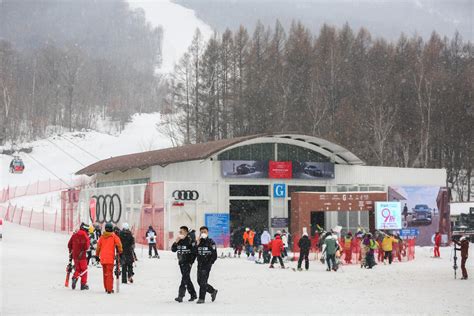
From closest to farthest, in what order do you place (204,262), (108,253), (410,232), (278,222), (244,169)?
(204,262) → (108,253) → (278,222) → (244,169) → (410,232)

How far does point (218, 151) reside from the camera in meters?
35.4

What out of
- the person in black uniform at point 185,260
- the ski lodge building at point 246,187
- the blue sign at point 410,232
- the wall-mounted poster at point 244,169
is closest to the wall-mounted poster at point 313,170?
the ski lodge building at point 246,187

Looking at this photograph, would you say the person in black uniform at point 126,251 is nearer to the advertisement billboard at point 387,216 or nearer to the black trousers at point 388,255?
the black trousers at point 388,255

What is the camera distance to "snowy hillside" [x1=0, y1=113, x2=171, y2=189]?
71.5 metres

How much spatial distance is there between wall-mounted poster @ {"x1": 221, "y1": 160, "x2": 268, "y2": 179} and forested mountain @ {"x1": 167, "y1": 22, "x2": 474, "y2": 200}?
70.1ft

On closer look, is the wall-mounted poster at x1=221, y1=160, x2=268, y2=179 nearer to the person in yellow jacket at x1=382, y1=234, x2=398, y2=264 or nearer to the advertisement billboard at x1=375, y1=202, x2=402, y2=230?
the advertisement billboard at x1=375, y1=202, x2=402, y2=230

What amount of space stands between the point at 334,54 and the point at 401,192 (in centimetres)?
2990

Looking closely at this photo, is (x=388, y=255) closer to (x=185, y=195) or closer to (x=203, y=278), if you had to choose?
(x=185, y=195)

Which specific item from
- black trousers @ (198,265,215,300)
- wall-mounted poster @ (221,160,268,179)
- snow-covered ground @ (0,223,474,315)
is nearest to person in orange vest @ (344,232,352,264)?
snow-covered ground @ (0,223,474,315)

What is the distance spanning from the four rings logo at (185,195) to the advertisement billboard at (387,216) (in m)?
8.54

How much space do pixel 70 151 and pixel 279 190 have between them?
48223 mm

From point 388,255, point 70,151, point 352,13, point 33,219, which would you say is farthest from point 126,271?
point 352,13

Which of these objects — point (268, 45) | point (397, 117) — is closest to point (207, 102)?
point (268, 45)

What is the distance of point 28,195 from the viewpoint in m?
59.3
